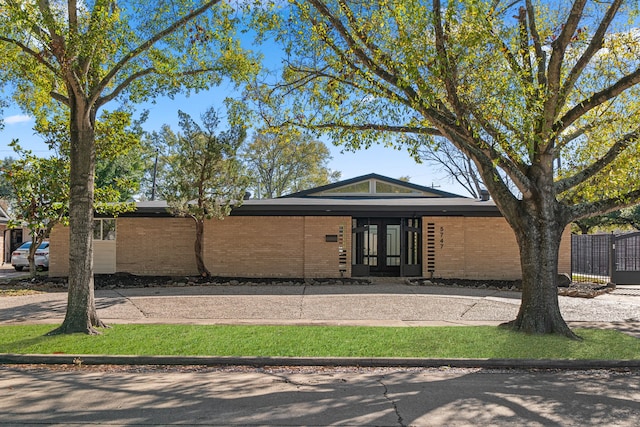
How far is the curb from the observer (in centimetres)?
796

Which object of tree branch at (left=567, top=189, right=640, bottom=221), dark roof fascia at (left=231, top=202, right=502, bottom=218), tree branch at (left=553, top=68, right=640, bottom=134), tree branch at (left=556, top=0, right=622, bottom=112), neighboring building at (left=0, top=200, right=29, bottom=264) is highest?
tree branch at (left=556, top=0, right=622, bottom=112)

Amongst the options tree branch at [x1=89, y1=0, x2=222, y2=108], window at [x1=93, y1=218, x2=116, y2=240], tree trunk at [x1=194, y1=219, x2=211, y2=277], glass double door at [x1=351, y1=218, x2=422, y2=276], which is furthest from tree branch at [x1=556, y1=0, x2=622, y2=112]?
window at [x1=93, y1=218, x2=116, y2=240]

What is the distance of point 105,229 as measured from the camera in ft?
62.9

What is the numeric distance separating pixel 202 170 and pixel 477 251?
9903 mm

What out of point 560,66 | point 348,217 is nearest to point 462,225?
point 348,217

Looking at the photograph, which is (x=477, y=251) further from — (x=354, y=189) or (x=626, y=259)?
(x=354, y=189)

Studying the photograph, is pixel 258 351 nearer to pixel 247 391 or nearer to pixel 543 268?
pixel 247 391

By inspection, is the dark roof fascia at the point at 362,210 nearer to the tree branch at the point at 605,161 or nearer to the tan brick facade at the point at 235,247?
the tan brick facade at the point at 235,247

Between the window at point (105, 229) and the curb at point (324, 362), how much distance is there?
37.7ft

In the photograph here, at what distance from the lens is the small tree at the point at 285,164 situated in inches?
1727

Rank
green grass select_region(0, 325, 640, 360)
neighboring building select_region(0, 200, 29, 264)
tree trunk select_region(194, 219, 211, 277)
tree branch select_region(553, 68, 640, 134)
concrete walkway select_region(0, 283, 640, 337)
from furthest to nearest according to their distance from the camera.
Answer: neighboring building select_region(0, 200, 29, 264), tree trunk select_region(194, 219, 211, 277), concrete walkway select_region(0, 283, 640, 337), tree branch select_region(553, 68, 640, 134), green grass select_region(0, 325, 640, 360)

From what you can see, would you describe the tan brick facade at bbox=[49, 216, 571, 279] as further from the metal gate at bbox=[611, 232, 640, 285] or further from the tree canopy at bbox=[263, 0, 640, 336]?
the tree canopy at bbox=[263, 0, 640, 336]

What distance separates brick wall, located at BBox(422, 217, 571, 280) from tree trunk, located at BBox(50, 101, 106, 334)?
12.2 metres

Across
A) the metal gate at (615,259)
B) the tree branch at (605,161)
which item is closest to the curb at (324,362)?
the tree branch at (605,161)
